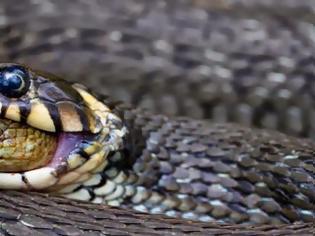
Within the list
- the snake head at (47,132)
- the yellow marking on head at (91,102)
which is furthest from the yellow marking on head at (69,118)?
the yellow marking on head at (91,102)

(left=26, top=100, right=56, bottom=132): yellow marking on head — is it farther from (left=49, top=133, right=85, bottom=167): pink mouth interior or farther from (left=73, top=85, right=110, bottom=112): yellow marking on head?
(left=73, top=85, right=110, bottom=112): yellow marking on head

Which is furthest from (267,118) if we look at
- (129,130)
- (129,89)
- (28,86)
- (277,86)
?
(28,86)

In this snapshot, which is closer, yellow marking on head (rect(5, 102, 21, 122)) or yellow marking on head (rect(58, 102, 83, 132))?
yellow marking on head (rect(5, 102, 21, 122))

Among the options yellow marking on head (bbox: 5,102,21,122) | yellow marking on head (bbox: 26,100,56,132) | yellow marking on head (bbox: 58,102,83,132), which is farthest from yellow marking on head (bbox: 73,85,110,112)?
yellow marking on head (bbox: 5,102,21,122)

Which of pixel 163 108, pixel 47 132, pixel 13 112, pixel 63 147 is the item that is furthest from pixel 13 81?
pixel 163 108

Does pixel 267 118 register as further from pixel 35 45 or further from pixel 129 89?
pixel 35 45

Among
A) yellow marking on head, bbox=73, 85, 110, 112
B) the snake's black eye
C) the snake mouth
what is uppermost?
the snake's black eye

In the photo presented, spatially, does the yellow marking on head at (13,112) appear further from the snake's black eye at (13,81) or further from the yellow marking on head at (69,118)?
the yellow marking on head at (69,118)

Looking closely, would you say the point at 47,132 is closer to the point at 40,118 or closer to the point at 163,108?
the point at 40,118
